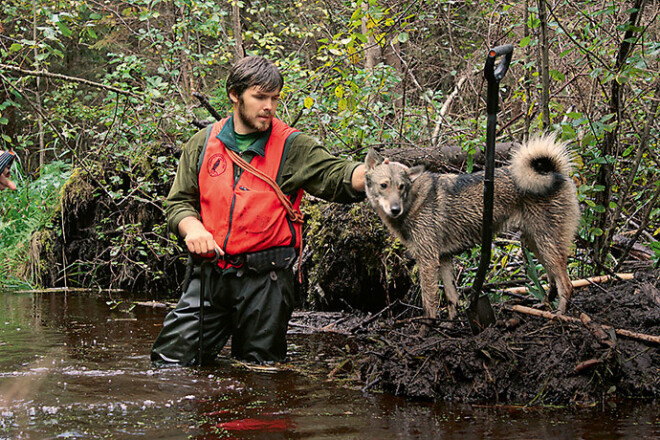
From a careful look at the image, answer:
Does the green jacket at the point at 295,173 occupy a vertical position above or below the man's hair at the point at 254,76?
below

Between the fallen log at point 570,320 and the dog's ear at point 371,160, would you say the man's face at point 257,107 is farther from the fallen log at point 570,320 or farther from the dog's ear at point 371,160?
the fallen log at point 570,320

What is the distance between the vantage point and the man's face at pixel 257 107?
465 cm

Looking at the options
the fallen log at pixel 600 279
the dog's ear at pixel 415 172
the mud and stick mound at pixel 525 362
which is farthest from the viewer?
the fallen log at pixel 600 279

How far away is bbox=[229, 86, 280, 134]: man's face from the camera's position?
15.3ft

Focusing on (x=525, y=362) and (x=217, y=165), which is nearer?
(x=525, y=362)

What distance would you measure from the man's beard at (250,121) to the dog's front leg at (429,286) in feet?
5.44

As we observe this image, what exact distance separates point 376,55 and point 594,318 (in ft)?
30.2

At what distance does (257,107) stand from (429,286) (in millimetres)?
1943

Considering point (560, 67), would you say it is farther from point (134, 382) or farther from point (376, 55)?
point (134, 382)

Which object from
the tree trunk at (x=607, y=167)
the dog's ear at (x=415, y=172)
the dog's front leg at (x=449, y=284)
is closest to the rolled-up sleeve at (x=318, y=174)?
the dog's ear at (x=415, y=172)

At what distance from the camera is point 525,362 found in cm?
409

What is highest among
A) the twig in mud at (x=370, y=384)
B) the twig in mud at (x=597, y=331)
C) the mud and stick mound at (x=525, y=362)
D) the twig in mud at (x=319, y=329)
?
the twig in mud at (x=597, y=331)

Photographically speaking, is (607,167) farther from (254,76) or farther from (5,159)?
(5,159)

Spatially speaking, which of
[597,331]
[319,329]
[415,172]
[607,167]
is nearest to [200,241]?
[415,172]
